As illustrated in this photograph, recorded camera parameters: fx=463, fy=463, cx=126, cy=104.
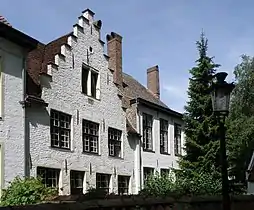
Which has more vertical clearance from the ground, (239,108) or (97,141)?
(239,108)

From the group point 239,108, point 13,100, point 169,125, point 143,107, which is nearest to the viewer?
point 13,100

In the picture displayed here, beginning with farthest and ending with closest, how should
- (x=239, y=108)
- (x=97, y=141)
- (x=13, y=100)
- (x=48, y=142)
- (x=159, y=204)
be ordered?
(x=239, y=108) → (x=97, y=141) → (x=48, y=142) → (x=13, y=100) → (x=159, y=204)

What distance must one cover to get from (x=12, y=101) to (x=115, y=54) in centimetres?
1133

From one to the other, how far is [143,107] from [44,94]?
9.90 m

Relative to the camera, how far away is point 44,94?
65.5 ft

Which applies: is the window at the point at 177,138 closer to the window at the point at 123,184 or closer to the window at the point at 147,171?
the window at the point at 147,171

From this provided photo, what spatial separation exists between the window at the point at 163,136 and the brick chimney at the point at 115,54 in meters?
5.11

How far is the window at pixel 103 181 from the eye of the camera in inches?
928

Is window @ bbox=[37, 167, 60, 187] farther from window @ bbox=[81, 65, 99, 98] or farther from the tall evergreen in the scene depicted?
the tall evergreen

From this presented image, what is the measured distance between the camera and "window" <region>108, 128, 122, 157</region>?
24844 mm

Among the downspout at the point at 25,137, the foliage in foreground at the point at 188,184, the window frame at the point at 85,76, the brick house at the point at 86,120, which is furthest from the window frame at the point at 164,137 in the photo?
the downspout at the point at 25,137

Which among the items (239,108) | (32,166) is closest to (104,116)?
(32,166)

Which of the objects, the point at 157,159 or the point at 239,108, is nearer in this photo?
the point at 157,159

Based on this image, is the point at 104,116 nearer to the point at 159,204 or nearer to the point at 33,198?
the point at 33,198
